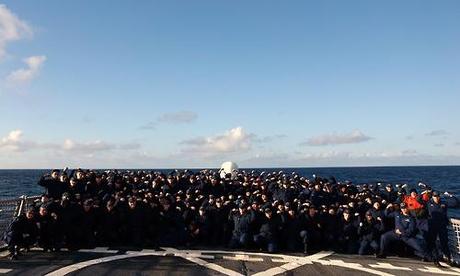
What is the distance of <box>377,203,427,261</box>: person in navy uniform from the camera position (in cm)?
1509

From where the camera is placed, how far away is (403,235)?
50.1ft

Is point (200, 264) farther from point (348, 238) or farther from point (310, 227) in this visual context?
point (348, 238)

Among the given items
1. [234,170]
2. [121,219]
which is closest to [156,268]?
[121,219]

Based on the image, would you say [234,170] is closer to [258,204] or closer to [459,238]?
[258,204]

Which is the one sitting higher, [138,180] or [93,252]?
[138,180]

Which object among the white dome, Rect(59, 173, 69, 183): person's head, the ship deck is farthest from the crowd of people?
the white dome

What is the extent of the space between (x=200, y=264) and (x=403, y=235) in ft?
23.2

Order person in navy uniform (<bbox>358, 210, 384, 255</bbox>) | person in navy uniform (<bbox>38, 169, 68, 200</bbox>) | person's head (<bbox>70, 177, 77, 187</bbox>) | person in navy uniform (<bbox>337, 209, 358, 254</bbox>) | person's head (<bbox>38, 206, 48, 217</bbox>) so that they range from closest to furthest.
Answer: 1. person's head (<bbox>38, 206, 48, 217</bbox>)
2. person in navy uniform (<bbox>358, 210, 384, 255</bbox>)
3. person in navy uniform (<bbox>337, 209, 358, 254</bbox>)
4. person in navy uniform (<bbox>38, 169, 68, 200</bbox>)
5. person's head (<bbox>70, 177, 77, 187</bbox>)

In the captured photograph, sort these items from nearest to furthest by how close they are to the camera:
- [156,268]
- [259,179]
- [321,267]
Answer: [156,268], [321,267], [259,179]

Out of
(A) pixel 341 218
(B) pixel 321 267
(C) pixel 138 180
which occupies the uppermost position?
(C) pixel 138 180

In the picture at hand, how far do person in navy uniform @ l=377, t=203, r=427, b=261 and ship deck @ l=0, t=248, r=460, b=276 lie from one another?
16.4 inches

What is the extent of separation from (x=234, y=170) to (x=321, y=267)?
19.2 meters

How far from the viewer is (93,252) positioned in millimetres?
14211

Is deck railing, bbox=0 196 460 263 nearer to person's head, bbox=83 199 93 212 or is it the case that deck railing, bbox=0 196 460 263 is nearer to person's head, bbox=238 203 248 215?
person's head, bbox=83 199 93 212
